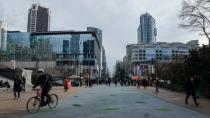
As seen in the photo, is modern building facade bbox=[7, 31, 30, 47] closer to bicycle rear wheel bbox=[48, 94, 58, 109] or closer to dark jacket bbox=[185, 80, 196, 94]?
dark jacket bbox=[185, 80, 196, 94]

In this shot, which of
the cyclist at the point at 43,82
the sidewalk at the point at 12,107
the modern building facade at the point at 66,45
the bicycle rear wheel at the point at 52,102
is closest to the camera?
the sidewalk at the point at 12,107

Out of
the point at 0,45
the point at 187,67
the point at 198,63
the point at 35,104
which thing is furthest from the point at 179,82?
the point at 0,45

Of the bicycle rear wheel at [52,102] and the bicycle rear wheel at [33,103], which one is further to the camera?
the bicycle rear wheel at [52,102]

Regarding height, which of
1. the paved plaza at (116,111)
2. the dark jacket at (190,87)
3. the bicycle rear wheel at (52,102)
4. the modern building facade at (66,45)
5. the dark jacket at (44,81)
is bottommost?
the paved plaza at (116,111)

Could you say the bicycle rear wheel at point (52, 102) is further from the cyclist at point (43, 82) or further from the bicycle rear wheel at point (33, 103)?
the bicycle rear wheel at point (33, 103)

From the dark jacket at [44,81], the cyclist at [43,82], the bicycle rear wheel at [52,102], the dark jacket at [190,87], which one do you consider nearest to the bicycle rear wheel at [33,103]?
the cyclist at [43,82]

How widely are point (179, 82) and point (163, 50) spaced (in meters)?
118

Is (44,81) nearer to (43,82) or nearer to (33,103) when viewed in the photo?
(43,82)

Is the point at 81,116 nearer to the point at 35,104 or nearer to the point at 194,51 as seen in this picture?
the point at 35,104

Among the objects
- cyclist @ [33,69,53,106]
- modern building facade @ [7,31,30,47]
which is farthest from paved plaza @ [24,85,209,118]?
modern building facade @ [7,31,30,47]

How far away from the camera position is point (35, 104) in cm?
1620

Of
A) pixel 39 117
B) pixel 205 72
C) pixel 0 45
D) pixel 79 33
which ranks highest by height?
pixel 79 33

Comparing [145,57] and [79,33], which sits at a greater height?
[79,33]

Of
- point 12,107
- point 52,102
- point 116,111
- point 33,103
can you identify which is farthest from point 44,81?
point 116,111
